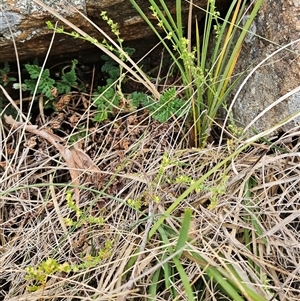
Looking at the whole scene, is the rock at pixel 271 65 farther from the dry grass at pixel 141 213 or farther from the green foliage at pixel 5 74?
the green foliage at pixel 5 74

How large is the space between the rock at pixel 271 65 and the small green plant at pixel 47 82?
1.74ft

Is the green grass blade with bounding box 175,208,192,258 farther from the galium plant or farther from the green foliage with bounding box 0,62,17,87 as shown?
the green foliage with bounding box 0,62,17,87

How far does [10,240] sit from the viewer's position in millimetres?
1506

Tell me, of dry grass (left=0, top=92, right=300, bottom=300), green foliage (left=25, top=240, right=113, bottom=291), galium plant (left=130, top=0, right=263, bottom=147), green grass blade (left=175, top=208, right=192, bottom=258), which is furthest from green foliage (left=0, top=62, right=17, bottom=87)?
green grass blade (left=175, top=208, right=192, bottom=258)

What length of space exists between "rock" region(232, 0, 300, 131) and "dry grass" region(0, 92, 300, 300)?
95mm

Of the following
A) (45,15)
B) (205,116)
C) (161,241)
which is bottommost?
(161,241)

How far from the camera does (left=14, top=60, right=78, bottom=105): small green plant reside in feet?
5.32

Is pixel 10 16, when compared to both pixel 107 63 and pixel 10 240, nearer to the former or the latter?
pixel 107 63

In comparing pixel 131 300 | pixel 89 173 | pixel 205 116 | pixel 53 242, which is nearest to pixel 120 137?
pixel 89 173

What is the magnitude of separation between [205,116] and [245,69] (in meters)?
0.19

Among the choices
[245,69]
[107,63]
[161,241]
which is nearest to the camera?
[161,241]

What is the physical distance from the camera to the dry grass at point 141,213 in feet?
4.28

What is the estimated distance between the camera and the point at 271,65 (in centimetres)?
150

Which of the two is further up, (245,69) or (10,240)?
(245,69)
